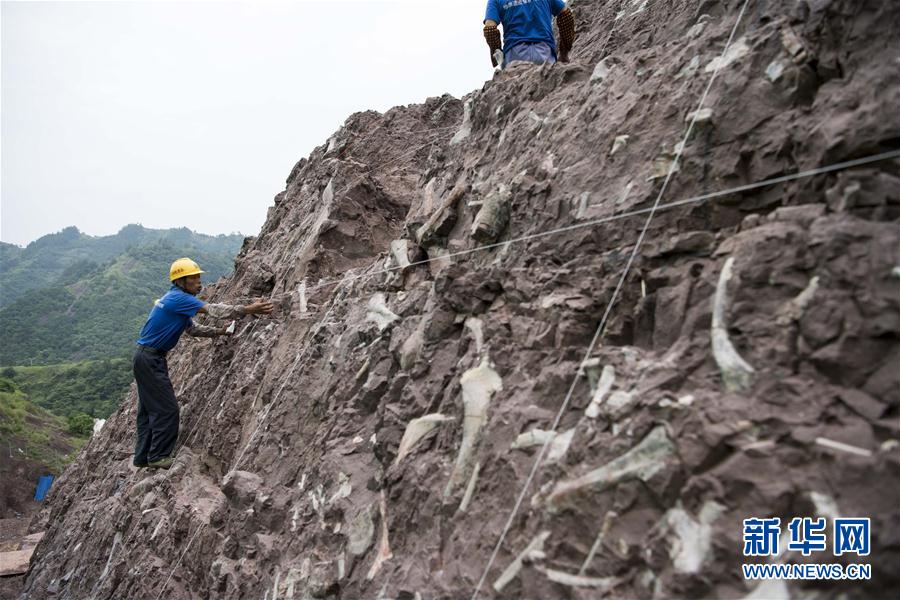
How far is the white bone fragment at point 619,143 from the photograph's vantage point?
3490 mm

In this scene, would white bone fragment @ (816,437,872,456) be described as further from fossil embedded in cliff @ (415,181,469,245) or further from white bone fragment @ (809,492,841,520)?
fossil embedded in cliff @ (415,181,469,245)

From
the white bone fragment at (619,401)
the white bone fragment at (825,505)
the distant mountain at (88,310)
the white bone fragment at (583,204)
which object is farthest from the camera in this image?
the distant mountain at (88,310)

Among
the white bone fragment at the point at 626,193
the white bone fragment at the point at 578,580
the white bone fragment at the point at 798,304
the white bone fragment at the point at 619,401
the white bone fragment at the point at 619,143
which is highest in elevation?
the white bone fragment at the point at 619,143

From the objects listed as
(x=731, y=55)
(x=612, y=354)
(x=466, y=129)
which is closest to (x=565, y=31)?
(x=466, y=129)

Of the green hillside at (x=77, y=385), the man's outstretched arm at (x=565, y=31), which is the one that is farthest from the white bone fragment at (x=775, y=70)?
the green hillside at (x=77, y=385)

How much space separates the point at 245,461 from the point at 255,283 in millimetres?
3197

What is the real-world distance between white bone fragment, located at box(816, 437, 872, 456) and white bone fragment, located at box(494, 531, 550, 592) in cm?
109

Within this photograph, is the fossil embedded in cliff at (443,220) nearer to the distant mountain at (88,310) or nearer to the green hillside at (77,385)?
the green hillside at (77,385)

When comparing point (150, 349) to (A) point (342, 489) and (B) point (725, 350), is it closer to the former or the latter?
(A) point (342, 489)

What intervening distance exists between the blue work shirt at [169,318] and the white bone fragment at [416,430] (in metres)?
3.93

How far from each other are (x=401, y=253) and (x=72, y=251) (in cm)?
11870

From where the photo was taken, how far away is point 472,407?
10.5 ft

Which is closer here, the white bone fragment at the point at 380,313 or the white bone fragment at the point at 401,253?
the white bone fragment at the point at 380,313

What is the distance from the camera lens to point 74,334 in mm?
50000
